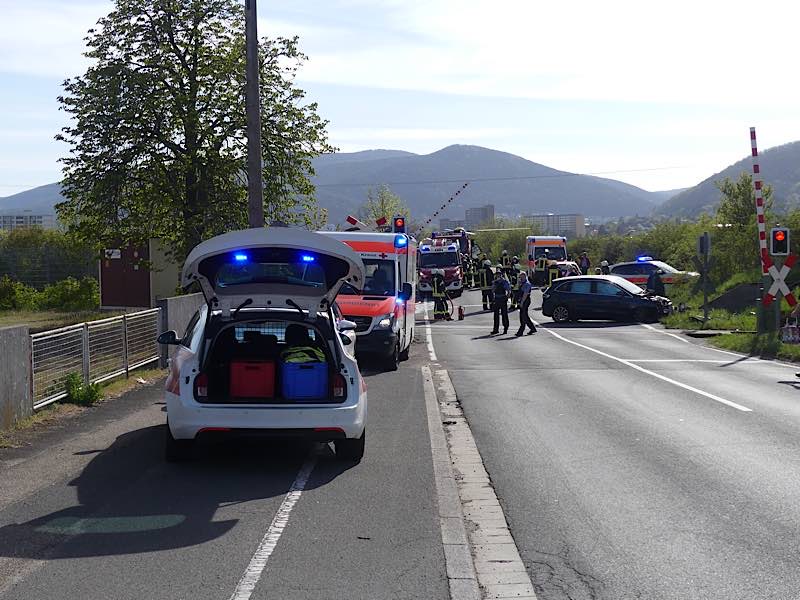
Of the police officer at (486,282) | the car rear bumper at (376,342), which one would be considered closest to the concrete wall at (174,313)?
the car rear bumper at (376,342)

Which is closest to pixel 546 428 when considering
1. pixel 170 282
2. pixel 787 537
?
pixel 787 537

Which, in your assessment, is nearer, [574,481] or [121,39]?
[574,481]

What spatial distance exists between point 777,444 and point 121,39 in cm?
2587

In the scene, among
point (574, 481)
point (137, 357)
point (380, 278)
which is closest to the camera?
Result: point (574, 481)

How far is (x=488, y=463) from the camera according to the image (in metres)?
9.64

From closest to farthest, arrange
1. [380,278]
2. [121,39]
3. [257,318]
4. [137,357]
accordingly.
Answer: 1. [257,318]
2. [137,357]
3. [380,278]
4. [121,39]

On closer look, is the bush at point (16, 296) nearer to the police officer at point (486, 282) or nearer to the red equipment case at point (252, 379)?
the police officer at point (486, 282)

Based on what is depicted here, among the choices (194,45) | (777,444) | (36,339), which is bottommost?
(777,444)

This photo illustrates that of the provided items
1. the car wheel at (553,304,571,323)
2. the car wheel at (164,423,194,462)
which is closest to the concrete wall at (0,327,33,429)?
the car wheel at (164,423,194,462)

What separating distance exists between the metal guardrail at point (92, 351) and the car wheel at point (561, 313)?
17.7m

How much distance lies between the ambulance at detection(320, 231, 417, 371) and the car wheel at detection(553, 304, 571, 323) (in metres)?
12.4

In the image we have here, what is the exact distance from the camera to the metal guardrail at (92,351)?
1234 cm

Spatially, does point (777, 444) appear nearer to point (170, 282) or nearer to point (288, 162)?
point (288, 162)

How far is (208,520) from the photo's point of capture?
725 cm
